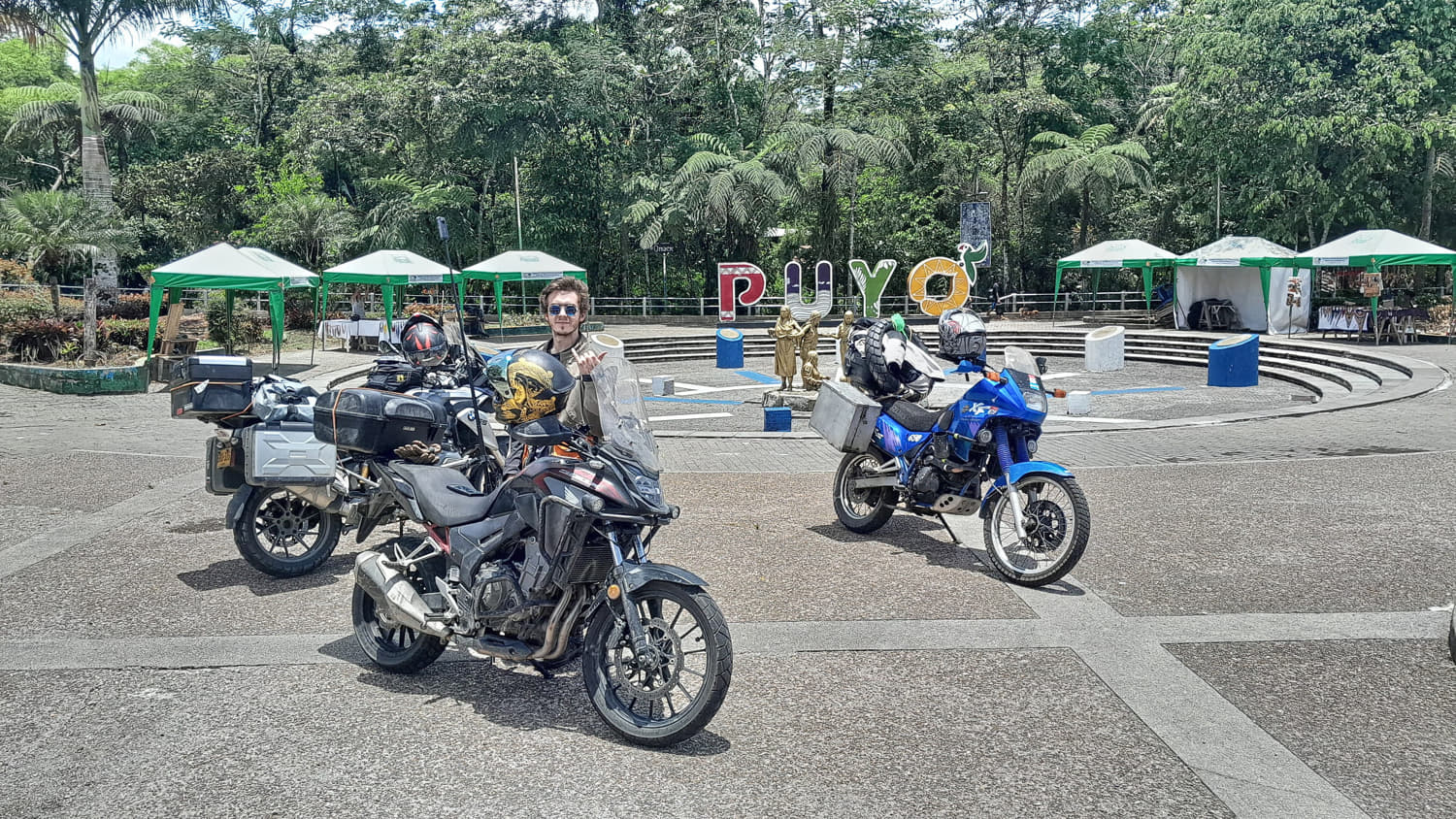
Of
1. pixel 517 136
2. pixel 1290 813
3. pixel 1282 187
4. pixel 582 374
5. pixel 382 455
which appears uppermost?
pixel 517 136

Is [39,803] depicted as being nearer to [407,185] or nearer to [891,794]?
[891,794]

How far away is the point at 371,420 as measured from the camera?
6.12 metres

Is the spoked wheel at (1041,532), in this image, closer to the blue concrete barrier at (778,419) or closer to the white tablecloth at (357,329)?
the blue concrete barrier at (778,419)

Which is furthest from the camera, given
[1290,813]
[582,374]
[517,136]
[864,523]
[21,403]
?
[517,136]

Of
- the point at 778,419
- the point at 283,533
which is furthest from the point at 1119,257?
the point at 283,533

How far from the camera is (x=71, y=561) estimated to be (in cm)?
715

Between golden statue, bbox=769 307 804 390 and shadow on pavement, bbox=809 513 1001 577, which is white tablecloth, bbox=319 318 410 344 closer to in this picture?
golden statue, bbox=769 307 804 390

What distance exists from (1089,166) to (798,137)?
835 centimetres

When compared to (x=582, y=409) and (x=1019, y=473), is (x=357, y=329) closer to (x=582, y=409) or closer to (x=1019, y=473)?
(x=1019, y=473)

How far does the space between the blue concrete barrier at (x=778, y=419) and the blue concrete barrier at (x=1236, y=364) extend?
9279mm

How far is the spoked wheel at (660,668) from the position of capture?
13.4 ft

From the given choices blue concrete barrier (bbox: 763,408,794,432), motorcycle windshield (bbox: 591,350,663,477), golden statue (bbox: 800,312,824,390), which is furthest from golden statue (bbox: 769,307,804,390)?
motorcycle windshield (bbox: 591,350,663,477)

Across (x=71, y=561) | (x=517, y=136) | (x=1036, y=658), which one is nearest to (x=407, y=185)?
(x=517, y=136)

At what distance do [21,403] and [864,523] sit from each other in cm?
Answer: 1399
